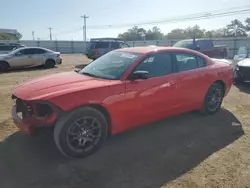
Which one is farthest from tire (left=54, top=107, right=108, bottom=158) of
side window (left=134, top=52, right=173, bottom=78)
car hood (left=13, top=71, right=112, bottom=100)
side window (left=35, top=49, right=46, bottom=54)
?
side window (left=35, top=49, right=46, bottom=54)

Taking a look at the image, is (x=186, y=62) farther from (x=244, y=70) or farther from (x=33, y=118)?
(x=244, y=70)

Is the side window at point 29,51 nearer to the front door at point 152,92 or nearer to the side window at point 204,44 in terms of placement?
the side window at point 204,44

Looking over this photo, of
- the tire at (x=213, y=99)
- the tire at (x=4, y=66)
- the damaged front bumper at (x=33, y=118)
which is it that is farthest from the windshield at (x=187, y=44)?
the damaged front bumper at (x=33, y=118)

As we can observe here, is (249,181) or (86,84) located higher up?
(86,84)

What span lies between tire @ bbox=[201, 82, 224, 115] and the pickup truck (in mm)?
9152

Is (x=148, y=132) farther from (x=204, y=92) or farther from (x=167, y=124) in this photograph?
(x=204, y=92)

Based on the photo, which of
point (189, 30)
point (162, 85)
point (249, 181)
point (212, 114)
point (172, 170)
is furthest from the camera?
point (189, 30)

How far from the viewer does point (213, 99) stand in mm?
5453

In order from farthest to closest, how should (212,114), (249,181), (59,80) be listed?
(212,114) → (59,80) → (249,181)

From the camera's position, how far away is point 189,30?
8288 cm

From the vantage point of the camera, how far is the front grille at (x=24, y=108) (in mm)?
3509

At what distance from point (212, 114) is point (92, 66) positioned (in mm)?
2866

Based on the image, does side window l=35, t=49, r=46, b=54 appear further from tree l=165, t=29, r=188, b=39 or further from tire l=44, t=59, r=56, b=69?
tree l=165, t=29, r=188, b=39

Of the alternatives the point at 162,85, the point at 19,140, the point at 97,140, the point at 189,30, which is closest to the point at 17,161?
the point at 19,140
